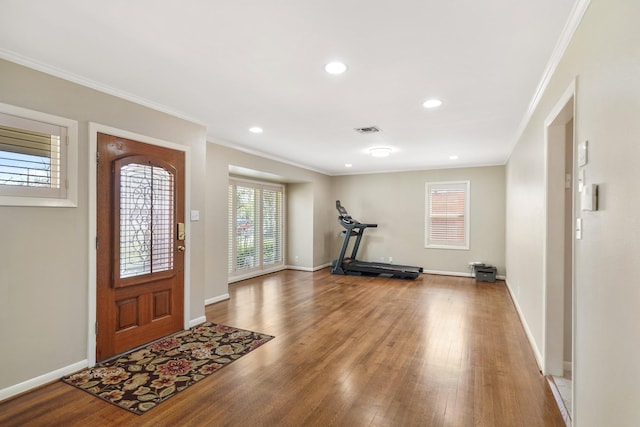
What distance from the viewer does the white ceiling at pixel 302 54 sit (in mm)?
1733

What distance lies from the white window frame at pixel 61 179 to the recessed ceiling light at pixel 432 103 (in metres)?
3.18

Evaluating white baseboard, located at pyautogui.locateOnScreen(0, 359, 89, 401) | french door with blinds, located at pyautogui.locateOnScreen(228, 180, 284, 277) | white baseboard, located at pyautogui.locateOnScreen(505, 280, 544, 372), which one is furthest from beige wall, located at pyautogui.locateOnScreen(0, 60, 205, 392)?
white baseboard, located at pyautogui.locateOnScreen(505, 280, 544, 372)

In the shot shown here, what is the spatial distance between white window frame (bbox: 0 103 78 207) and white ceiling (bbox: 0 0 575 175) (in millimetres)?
369

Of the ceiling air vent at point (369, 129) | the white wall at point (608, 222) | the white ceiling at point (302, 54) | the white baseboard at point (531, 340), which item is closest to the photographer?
the white wall at point (608, 222)

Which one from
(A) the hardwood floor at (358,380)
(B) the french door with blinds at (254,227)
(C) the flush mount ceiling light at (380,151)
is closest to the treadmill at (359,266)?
(B) the french door with blinds at (254,227)

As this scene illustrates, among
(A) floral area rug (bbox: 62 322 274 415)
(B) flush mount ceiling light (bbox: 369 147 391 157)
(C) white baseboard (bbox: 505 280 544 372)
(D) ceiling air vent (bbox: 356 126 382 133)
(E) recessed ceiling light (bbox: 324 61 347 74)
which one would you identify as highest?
(E) recessed ceiling light (bbox: 324 61 347 74)

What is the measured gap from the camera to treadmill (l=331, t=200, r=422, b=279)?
662 centimetres

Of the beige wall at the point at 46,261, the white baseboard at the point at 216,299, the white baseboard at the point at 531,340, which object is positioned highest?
the beige wall at the point at 46,261

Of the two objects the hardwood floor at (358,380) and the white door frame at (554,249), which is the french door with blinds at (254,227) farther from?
the white door frame at (554,249)

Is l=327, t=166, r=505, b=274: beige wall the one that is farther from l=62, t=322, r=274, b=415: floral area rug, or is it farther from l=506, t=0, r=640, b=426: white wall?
l=506, t=0, r=640, b=426: white wall

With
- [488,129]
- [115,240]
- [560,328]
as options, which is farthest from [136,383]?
[488,129]

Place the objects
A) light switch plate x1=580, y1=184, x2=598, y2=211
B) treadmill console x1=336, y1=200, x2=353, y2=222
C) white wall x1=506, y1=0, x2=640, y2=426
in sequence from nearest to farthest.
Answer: white wall x1=506, y1=0, x2=640, y2=426, light switch plate x1=580, y1=184, x2=598, y2=211, treadmill console x1=336, y1=200, x2=353, y2=222

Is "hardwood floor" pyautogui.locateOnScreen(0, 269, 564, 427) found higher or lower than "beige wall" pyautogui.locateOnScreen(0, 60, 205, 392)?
lower

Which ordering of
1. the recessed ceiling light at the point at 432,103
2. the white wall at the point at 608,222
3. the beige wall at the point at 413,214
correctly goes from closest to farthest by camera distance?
the white wall at the point at 608,222, the recessed ceiling light at the point at 432,103, the beige wall at the point at 413,214
